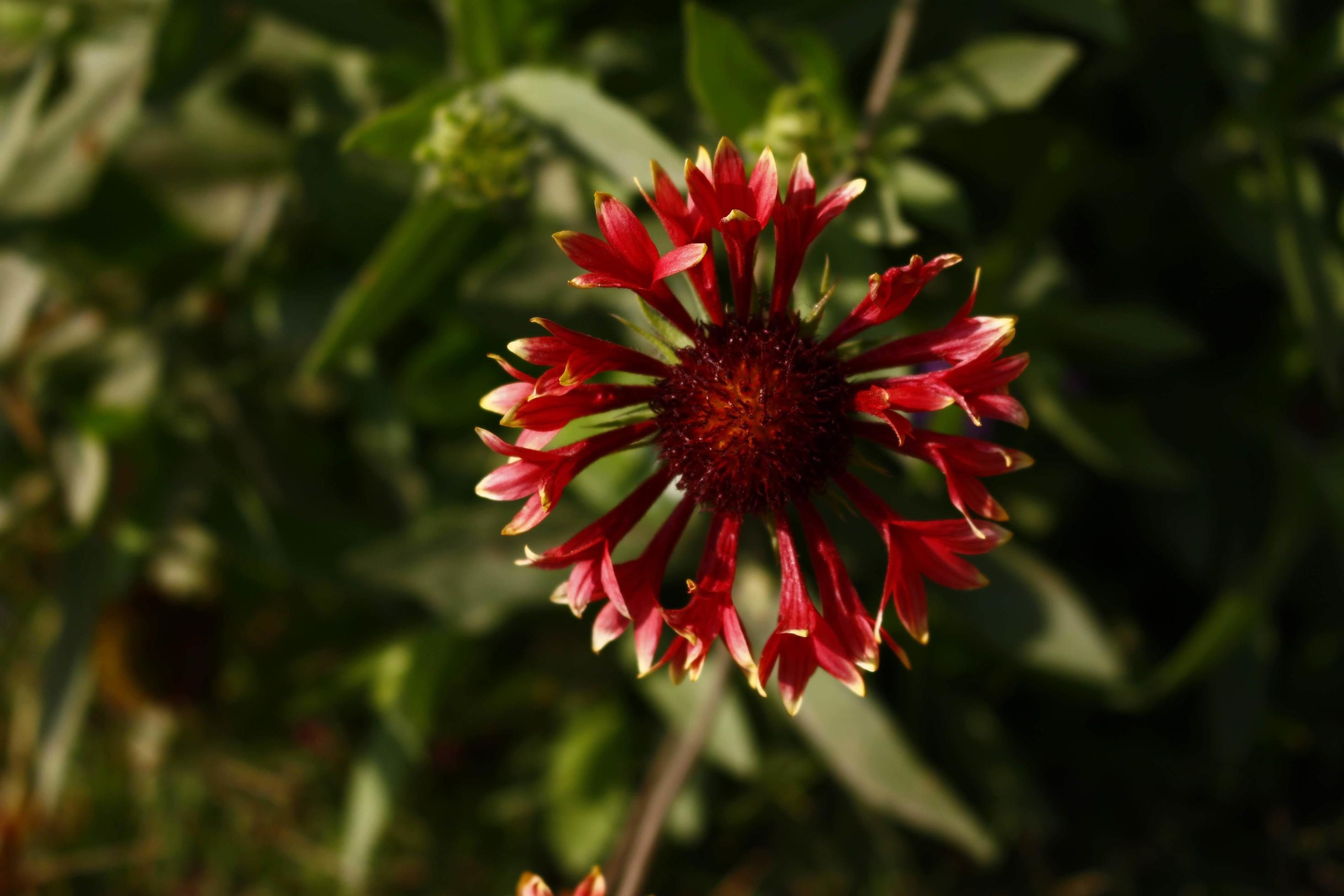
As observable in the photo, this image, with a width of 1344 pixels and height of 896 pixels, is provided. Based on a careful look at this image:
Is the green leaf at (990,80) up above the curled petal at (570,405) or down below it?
below

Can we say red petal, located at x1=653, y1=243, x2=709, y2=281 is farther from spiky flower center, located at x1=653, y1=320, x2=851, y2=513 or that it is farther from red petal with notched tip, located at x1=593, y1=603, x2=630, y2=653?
red petal with notched tip, located at x1=593, y1=603, x2=630, y2=653

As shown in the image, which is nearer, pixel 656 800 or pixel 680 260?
pixel 680 260

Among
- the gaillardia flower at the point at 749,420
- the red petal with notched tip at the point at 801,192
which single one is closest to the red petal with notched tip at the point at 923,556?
the gaillardia flower at the point at 749,420

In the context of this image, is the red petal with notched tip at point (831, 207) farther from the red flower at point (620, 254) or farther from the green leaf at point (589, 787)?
the green leaf at point (589, 787)

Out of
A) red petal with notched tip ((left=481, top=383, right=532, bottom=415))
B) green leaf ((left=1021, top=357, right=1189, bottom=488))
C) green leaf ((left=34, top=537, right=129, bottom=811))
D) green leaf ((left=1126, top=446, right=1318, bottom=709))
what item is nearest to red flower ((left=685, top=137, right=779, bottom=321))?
red petal with notched tip ((left=481, top=383, right=532, bottom=415))

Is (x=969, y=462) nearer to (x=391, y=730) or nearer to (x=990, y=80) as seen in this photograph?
(x=990, y=80)

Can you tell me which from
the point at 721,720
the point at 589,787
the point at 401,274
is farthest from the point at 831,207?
the point at 589,787

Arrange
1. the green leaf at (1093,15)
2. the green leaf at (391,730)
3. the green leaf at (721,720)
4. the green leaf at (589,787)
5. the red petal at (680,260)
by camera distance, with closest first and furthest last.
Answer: the red petal at (680,260), the green leaf at (1093,15), the green leaf at (721,720), the green leaf at (391,730), the green leaf at (589,787)
